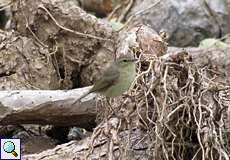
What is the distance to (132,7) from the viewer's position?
9.73 meters

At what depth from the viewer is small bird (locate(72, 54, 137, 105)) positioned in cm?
426

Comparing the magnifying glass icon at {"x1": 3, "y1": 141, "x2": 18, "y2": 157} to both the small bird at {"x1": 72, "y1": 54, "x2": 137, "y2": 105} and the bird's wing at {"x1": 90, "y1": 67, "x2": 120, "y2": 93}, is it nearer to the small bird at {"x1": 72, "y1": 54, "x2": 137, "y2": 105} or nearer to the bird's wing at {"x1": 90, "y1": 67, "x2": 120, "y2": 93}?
the small bird at {"x1": 72, "y1": 54, "x2": 137, "y2": 105}

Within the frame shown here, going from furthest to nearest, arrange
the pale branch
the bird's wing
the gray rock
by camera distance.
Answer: the gray rock < the pale branch < the bird's wing

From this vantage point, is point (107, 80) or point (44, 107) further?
point (44, 107)

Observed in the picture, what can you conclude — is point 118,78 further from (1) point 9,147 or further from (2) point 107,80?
(1) point 9,147

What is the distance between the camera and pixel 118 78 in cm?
440

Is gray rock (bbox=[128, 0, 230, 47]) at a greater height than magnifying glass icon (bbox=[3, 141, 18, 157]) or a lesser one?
greater

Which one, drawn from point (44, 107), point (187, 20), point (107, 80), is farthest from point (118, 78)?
point (187, 20)

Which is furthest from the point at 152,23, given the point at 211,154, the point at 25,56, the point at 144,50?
the point at 211,154

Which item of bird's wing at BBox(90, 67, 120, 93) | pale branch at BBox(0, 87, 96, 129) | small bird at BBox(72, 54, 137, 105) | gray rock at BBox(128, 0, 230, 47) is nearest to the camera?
small bird at BBox(72, 54, 137, 105)

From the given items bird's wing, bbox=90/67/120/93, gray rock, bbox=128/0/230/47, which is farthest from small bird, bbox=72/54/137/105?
gray rock, bbox=128/0/230/47

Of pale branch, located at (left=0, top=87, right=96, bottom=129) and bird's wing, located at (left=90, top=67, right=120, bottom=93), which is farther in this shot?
pale branch, located at (left=0, top=87, right=96, bottom=129)

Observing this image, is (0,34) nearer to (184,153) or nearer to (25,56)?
(25,56)

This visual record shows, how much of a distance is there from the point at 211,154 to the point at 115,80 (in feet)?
5.63
